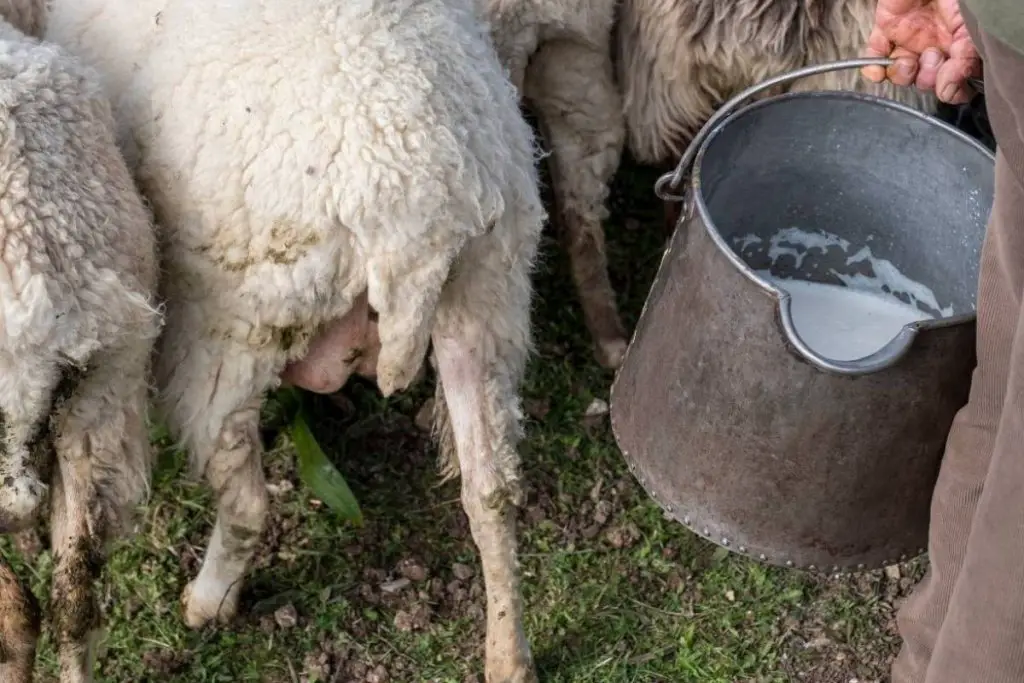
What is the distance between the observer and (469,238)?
198 centimetres

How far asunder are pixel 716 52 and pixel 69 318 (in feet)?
5.39

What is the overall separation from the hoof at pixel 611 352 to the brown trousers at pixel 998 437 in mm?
1420

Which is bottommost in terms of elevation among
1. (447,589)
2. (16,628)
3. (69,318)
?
(447,589)

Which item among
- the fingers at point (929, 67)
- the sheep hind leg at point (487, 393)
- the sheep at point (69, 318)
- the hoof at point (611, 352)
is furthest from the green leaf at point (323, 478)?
the fingers at point (929, 67)

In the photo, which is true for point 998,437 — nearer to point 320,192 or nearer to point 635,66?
point 320,192

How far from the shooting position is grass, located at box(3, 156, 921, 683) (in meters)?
2.60

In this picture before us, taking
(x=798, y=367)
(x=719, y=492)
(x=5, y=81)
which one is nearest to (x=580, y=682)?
(x=719, y=492)

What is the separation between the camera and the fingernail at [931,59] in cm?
207

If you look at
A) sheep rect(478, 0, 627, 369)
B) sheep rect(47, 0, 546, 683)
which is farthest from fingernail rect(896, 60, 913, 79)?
sheep rect(478, 0, 627, 369)

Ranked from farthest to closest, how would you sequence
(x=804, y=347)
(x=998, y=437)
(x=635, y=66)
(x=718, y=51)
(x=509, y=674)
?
(x=635, y=66)
(x=718, y=51)
(x=509, y=674)
(x=804, y=347)
(x=998, y=437)

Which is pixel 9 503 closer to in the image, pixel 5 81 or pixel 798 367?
pixel 5 81

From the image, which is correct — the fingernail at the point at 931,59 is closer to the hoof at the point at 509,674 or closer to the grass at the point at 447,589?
the grass at the point at 447,589

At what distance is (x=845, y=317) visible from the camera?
2.49 meters

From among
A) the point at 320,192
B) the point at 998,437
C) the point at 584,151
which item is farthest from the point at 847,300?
the point at 320,192
